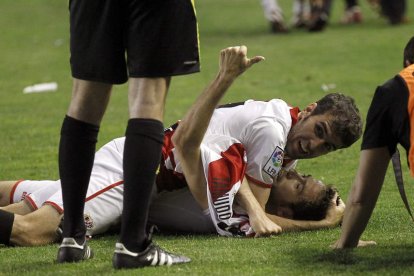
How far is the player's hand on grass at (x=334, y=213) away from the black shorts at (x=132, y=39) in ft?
5.16

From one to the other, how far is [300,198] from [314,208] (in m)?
0.09

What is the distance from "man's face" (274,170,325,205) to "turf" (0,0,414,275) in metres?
0.21

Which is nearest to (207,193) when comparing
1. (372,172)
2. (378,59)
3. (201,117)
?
(201,117)

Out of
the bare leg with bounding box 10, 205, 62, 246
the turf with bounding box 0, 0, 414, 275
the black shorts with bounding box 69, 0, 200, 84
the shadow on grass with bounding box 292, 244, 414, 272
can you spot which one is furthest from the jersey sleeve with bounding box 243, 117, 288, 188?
the black shorts with bounding box 69, 0, 200, 84

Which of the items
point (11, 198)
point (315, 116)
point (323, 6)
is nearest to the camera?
point (315, 116)

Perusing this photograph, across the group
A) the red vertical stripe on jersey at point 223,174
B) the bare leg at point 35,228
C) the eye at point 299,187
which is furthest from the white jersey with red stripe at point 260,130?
the bare leg at point 35,228

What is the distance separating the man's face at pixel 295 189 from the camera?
5.64 m

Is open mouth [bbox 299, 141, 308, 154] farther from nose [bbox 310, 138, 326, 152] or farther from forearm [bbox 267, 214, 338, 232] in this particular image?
forearm [bbox 267, 214, 338, 232]

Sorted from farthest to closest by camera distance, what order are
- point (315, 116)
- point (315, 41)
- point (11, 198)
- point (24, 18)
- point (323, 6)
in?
point (24, 18) < point (323, 6) < point (315, 41) < point (11, 198) < point (315, 116)

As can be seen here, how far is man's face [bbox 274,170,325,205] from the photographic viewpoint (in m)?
5.64

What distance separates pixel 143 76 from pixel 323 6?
13830mm

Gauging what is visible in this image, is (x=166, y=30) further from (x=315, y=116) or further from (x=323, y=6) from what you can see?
(x=323, y=6)

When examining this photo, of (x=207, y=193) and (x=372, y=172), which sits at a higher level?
(x=372, y=172)

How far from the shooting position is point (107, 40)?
4.38 m
